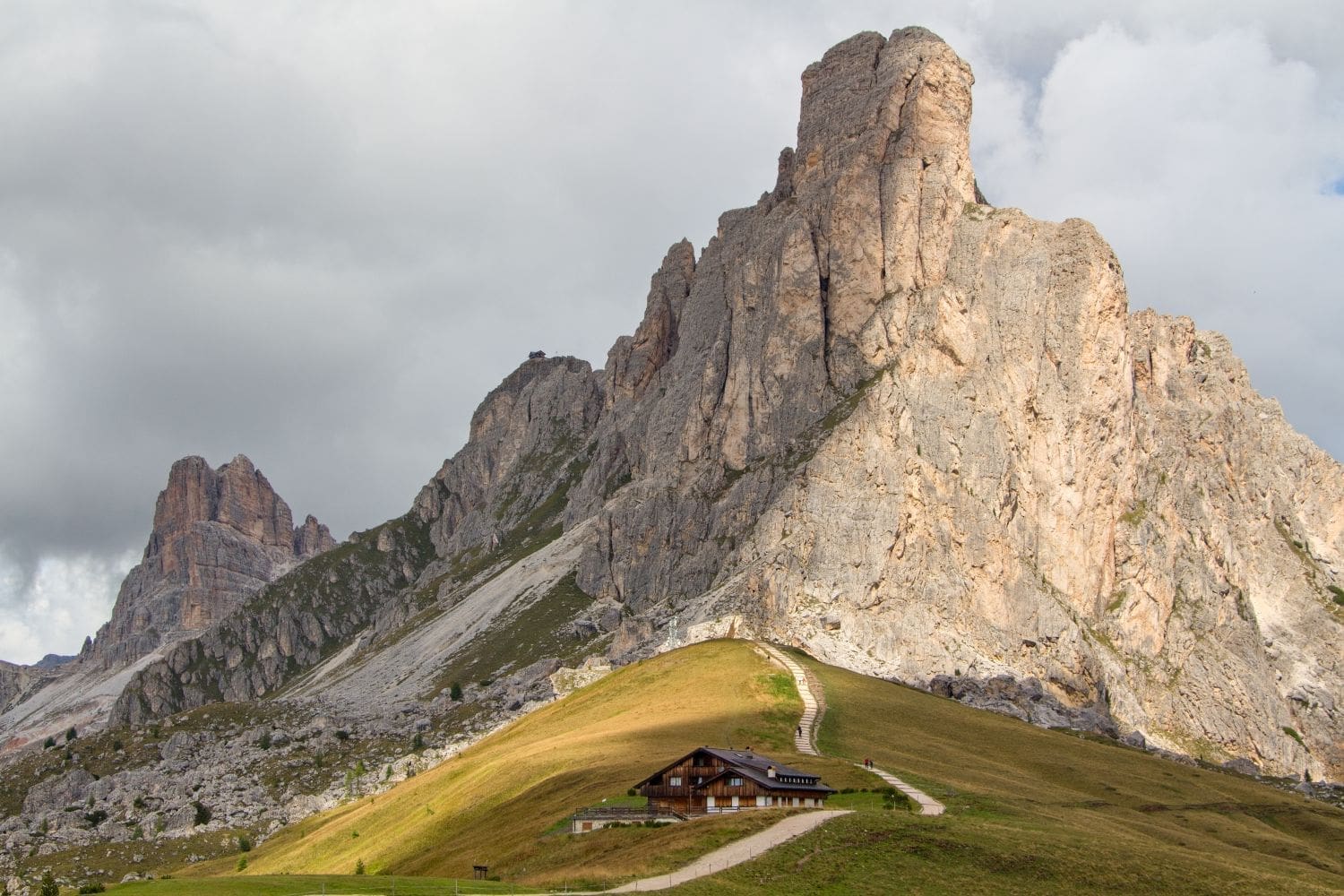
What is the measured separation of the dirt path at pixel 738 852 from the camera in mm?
48938

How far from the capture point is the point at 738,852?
53.5m

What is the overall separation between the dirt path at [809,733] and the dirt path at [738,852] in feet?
24.6

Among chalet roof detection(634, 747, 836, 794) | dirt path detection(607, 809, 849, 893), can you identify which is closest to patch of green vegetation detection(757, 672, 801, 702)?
chalet roof detection(634, 747, 836, 794)

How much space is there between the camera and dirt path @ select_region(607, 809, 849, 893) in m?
48.9

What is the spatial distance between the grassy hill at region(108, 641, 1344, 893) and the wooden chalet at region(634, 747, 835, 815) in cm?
364

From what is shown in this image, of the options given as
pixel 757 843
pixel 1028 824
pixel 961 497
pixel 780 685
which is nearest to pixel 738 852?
pixel 757 843

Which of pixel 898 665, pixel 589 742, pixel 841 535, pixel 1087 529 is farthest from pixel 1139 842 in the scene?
pixel 1087 529

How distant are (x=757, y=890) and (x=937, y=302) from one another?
445 ft

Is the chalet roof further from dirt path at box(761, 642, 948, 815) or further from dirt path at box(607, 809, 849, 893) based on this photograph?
dirt path at box(607, 809, 849, 893)

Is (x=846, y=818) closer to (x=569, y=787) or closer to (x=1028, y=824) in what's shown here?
(x=1028, y=824)

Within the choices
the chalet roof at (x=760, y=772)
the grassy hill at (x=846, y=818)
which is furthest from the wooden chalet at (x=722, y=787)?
the grassy hill at (x=846, y=818)

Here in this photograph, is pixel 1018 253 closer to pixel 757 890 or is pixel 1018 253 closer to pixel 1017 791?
pixel 1017 791

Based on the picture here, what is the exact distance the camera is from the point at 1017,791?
272ft

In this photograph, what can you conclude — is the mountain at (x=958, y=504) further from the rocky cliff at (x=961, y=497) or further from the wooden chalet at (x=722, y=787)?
the wooden chalet at (x=722, y=787)
